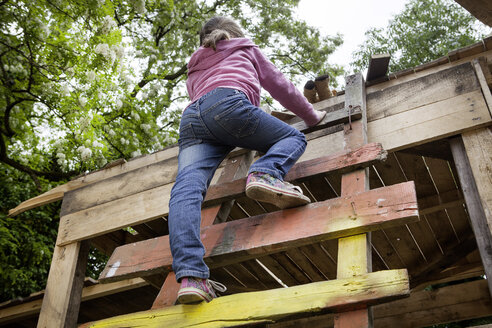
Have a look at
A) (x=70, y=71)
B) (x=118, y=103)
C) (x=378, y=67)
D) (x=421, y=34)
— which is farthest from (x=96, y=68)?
(x=421, y=34)

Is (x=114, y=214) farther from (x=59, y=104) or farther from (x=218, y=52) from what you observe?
(x=59, y=104)

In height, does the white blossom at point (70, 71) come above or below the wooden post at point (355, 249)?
above

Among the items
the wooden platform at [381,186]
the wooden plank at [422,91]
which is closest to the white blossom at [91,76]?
the wooden platform at [381,186]

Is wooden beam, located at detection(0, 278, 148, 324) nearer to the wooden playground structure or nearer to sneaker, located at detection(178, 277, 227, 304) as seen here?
the wooden playground structure

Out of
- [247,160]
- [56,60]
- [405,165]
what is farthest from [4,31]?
[405,165]

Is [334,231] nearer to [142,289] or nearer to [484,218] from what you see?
[484,218]

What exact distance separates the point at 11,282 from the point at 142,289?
14.8 feet

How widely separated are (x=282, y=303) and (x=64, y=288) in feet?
7.33

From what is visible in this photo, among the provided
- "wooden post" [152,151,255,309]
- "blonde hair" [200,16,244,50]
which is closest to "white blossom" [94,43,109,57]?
"wooden post" [152,151,255,309]

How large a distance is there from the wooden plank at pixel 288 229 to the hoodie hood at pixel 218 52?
1.02 meters

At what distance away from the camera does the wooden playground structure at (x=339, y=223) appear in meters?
2.37

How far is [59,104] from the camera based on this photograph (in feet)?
30.6

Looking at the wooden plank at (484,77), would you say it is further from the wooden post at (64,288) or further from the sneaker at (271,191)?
the wooden post at (64,288)

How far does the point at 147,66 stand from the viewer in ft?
49.4
